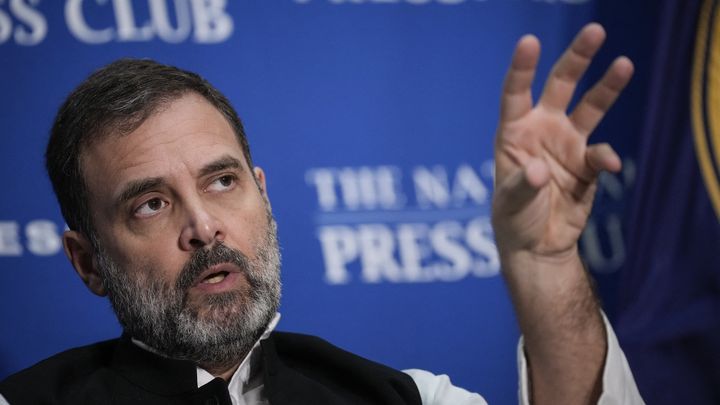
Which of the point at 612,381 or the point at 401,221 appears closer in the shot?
the point at 612,381

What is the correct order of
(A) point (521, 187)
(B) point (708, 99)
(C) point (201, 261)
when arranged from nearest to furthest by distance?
(A) point (521, 187), (C) point (201, 261), (B) point (708, 99)

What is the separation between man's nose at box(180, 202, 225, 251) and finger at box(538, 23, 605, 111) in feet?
2.14

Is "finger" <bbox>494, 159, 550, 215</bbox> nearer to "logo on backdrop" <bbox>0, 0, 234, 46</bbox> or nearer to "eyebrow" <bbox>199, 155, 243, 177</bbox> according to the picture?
"eyebrow" <bbox>199, 155, 243, 177</bbox>

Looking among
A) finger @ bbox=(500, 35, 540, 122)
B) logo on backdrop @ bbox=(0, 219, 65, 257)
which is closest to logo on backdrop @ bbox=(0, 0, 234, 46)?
logo on backdrop @ bbox=(0, 219, 65, 257)

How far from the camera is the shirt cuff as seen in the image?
1581 millimetres

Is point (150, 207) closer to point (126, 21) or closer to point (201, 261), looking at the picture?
point (201, 261)

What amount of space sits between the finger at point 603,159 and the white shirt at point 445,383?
325mm

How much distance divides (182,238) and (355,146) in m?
0.90

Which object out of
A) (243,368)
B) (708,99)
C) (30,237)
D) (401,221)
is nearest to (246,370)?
(243,368)

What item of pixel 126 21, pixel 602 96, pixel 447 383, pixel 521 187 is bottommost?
pixel 447 383

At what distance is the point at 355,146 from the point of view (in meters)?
2.53

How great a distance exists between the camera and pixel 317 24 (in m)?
2.52

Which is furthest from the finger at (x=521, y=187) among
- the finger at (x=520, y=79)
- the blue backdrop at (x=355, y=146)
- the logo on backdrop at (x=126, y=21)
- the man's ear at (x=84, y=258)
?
the logo on backdrop at (x=126, y=21)

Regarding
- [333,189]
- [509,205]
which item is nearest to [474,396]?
[509,205]
